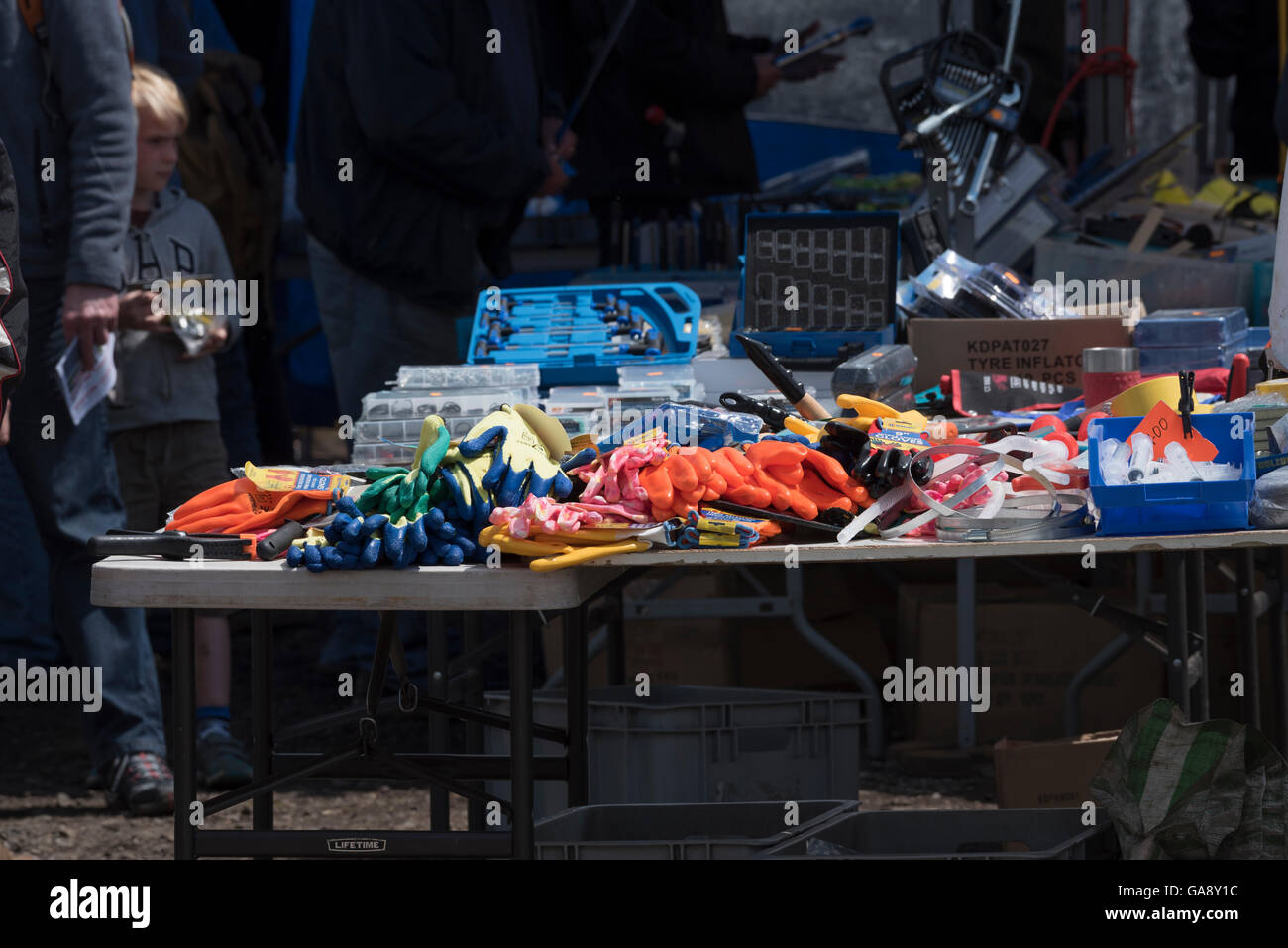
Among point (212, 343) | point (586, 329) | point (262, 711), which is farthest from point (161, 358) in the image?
point (262, 711)

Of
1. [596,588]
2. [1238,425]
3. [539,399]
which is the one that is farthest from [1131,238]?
[596,588]

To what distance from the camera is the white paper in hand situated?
12.2 feet

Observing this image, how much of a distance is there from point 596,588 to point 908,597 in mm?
2161

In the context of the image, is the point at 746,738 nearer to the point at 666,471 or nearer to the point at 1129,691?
the point at 666,471

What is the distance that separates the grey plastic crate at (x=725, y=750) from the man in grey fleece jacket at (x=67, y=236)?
132cm

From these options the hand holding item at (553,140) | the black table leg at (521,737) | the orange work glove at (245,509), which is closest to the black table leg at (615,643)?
the orange work glove at (245,509)

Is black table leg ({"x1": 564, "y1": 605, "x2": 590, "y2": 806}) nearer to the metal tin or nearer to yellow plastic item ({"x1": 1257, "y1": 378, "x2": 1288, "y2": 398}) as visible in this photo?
the metal tin

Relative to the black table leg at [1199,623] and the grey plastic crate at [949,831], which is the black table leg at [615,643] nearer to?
the grey plastic crate at [949,831]

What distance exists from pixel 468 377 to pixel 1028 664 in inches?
70.9

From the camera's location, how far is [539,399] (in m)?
3.43

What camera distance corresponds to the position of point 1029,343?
354 centimetres

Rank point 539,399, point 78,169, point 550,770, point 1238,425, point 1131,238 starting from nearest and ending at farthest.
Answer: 1. point 1238,425
2. point 550,770
3. point 539,399
4. point 78,169
5. point 1131,238

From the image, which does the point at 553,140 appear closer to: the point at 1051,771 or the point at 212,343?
the point at 212,343

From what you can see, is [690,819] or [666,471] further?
[690,819]
